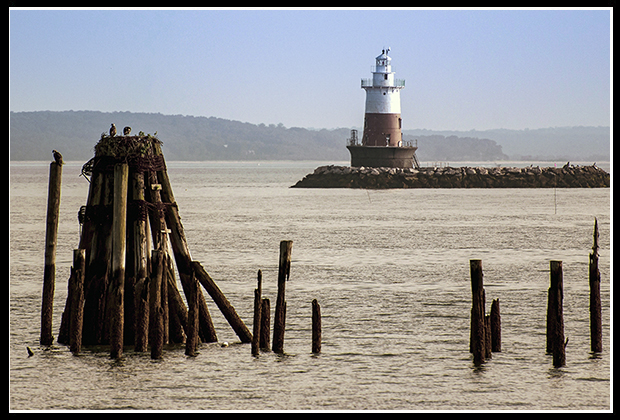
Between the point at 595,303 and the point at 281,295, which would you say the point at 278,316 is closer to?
the point at 281,295

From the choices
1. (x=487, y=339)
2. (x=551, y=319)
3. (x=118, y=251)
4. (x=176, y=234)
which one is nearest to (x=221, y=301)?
(x=176, y=234)

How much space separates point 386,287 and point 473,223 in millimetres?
26693

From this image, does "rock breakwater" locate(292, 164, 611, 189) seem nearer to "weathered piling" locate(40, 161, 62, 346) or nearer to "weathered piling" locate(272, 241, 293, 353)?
"weathered piling" locate(272, 241, 293, 353)

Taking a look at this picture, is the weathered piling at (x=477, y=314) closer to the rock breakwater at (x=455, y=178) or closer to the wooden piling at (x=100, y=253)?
the wooden piling at (x=100, y=253)

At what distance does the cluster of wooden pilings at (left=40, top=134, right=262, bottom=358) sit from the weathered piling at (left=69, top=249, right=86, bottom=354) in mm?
14

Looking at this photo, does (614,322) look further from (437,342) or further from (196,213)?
(196,213)

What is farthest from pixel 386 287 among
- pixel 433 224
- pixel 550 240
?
pixel 433 224

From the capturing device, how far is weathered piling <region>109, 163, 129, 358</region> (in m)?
12.7

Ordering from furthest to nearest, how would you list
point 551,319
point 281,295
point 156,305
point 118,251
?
point 281,295
point 551,319
point 118,251
point 156,305

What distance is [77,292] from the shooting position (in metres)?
12.7

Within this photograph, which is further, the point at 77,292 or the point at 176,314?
the point at 176,314

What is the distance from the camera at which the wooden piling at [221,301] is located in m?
13.4

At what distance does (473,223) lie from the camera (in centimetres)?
4800

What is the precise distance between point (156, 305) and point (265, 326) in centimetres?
190
